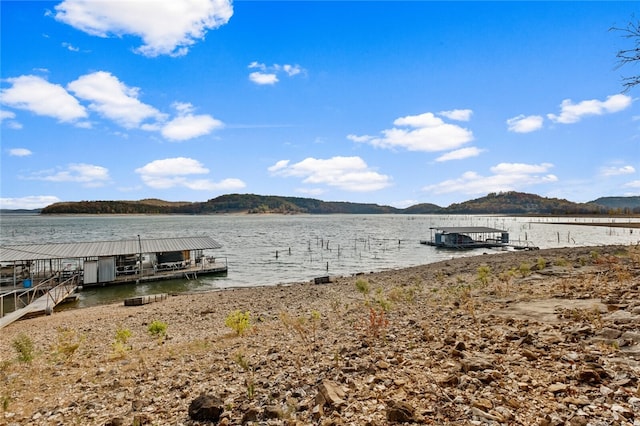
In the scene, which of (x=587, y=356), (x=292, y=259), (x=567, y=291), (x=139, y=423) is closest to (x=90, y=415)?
(x=139, y=423)

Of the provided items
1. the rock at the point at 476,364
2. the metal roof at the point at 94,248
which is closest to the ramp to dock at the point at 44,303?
the metal roof at the point at 94,248

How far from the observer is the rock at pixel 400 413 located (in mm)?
4703

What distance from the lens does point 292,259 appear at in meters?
53.1

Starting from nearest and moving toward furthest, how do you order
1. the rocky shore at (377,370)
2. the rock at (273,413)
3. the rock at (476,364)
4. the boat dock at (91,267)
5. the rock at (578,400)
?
the rock at (578,400)
the rocky shore at (377,370)
the rock at (273,413)
the rock at (476,364)
the boat dock at (91,267)

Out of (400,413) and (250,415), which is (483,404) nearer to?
(400,413)

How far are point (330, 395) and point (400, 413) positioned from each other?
1265 mm

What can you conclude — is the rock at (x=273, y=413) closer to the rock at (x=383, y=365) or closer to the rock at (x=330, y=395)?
the rock at (x=330, y=395)

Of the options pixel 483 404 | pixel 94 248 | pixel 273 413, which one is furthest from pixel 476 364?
pixel 94 248

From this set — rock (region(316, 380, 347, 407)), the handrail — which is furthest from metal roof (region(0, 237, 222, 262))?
rock (region(316, 380, 347, 407))

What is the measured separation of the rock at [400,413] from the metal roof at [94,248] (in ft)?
117

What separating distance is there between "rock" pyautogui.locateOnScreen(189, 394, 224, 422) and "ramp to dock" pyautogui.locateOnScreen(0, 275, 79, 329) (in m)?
19.5

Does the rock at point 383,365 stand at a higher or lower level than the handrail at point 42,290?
higher

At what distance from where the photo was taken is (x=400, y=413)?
15.6ft

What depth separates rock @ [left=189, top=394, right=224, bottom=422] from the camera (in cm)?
570
